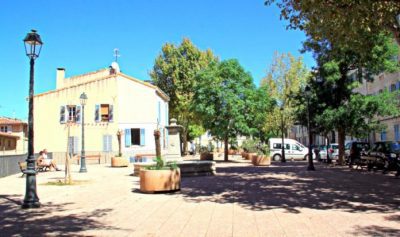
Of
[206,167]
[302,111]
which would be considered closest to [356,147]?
[302,111]

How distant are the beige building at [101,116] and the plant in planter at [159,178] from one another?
24544 mm

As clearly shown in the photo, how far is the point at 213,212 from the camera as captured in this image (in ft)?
30.2

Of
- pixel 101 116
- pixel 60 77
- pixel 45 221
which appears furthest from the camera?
pixel 60 77

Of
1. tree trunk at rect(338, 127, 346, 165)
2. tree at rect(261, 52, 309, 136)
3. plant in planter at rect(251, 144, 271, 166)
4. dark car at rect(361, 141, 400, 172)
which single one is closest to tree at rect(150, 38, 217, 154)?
tree at rect(261, 52, 309, 136)

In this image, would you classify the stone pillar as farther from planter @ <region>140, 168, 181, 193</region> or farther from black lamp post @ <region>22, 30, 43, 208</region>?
black lamp post @ <region>22, 30, 43, 208</region>

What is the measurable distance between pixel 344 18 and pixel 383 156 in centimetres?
1182

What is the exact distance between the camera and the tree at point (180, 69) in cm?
4697

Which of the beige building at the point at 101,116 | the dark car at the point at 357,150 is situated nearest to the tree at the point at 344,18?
the dark car at the point at 357,150

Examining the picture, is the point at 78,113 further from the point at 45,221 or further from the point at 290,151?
the point at 45,221

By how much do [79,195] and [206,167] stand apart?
8.02 meters

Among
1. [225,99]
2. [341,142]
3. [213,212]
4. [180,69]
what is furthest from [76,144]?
[213,212]

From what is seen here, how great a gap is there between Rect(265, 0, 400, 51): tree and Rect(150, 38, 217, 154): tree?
32.7 meters

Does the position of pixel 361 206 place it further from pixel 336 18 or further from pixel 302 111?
pixel 302 111

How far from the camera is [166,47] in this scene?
156ft
